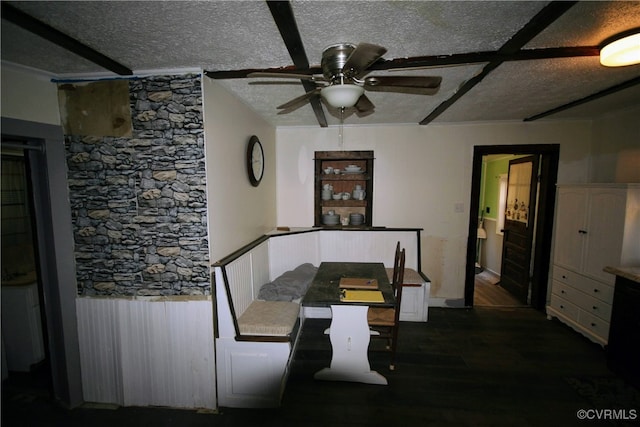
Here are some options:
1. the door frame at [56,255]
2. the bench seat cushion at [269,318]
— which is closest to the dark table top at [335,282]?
the bench seat cushion at [269,318]

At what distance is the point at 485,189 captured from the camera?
5.72 metres

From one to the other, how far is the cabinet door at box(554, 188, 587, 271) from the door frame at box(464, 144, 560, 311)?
0.62ft

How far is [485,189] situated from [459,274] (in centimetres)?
291

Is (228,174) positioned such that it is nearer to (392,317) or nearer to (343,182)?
(392,317)

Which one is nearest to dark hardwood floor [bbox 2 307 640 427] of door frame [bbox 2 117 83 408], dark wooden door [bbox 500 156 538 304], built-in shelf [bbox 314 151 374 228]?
door frame [bbox 2 117 83 408]

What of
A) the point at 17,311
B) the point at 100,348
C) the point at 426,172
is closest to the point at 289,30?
the point at 100,348

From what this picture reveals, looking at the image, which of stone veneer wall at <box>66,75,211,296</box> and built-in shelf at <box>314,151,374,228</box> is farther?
built-in shelf at <box>314,151,374,228</box>

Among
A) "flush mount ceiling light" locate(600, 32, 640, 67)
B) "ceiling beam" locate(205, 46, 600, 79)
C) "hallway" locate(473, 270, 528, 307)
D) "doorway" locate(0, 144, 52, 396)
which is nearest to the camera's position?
"flush mount ceiling light" locate(600, 32, 640, 67)

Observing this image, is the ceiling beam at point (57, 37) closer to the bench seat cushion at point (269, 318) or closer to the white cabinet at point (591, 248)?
the bench seat cushion at point (269, 318)

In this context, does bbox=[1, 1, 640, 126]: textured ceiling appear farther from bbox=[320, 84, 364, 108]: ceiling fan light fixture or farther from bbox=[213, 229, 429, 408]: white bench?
bbox=[213, 229, 429, 408]: white bench

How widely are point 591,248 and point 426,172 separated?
6.15ft

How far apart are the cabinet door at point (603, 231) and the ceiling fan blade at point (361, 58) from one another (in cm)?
287

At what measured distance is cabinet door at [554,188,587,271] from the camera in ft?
9.71

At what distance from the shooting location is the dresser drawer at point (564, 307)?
300 centimetres
